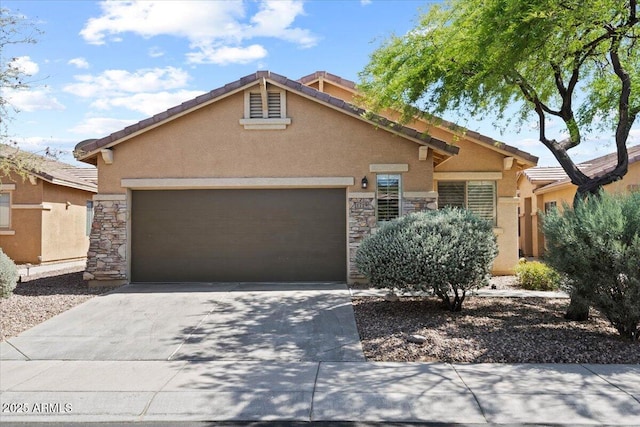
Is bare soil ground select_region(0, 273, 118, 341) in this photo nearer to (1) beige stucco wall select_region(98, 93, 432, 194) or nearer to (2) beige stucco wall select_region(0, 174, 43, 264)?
(1) beige stucco wall select_region(98, 93, 432, 194)

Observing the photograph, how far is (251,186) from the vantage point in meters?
12.1

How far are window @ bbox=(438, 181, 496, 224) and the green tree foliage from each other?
2888 mm

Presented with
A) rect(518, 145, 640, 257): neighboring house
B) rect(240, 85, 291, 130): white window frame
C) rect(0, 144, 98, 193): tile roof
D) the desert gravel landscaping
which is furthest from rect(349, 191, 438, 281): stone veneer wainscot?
rect(518, 145, 640, 257): neighboring house

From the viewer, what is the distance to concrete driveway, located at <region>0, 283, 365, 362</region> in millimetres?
6945

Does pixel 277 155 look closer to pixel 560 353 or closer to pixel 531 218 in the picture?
pixel 560 353

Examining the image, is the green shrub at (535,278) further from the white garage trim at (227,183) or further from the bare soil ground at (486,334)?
the white garage trim at (227,183)

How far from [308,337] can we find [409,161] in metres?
5.89

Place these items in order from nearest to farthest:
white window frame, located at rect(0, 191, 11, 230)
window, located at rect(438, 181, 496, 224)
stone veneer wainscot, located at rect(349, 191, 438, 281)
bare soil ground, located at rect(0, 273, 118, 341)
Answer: bare soil ground, located at rect(0, 273, 118, 341) → stone veneer wainscot, located at rect(349, 191, 438, 281) → window, located at rect(438, 181, 496, 224) → white window frame, located at rect(0, 191, 11, 230)

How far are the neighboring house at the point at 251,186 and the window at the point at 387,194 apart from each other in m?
0.02

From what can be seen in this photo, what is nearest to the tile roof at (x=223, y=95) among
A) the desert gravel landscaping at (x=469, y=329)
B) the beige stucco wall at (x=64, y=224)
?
the desert gravel landscaping at (x=469, y=329)

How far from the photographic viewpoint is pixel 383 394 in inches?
210

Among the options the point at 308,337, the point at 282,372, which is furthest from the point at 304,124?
the point at 282,372

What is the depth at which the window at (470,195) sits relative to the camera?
538 inches

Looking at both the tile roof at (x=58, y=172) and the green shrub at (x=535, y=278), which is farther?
the green shrub at (x=535, y=278)
